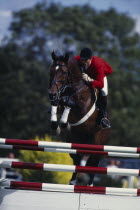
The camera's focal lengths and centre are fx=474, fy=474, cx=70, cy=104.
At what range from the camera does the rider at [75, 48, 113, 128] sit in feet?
22.4

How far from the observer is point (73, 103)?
6758mm

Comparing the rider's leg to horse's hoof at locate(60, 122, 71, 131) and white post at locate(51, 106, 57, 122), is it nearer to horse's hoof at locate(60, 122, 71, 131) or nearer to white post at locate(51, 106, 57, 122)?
horse's hoof at locate(60, 122, 71, 131)

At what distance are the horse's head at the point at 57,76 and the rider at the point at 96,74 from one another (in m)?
0.33

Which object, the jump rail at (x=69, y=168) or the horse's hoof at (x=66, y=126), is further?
the horse's hoof at (x=66, y=126)

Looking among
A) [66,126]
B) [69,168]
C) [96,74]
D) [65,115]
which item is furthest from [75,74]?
[69,168]

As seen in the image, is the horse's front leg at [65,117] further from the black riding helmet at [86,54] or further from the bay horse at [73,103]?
the black riding helmet at [86,54]

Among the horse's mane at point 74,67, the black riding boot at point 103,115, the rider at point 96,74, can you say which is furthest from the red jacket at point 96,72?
the black riding boot at point 103,115

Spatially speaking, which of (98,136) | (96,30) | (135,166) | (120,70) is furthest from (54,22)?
(98,136)

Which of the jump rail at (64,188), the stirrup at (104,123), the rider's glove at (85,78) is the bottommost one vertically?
the jump rail at (64,188)

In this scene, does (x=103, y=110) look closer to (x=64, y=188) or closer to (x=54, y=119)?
(x=54, y=119)

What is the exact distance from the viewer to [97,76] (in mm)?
6902

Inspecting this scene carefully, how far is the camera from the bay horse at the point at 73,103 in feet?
21.2

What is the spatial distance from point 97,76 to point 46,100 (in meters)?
28.7

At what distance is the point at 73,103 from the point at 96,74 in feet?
1.87
